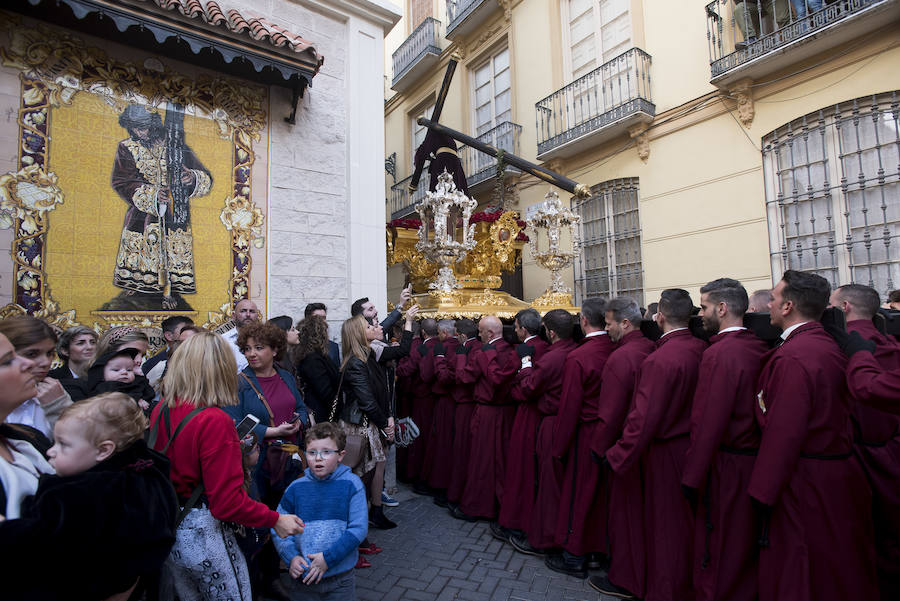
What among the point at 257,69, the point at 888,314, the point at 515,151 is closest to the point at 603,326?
the point at 888,314

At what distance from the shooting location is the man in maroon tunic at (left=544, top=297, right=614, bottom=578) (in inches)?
143

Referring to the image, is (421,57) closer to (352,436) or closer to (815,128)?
(815,128)

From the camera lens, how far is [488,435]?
4.81 m

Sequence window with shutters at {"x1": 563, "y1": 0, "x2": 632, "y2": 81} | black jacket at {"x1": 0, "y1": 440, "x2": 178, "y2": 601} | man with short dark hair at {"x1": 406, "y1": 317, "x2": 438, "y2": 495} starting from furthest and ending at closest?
window with shutters at {"x1": 563, "y1": 0, "x2": 632, "y2": 81}, man with short dark hair at {"x1": 406, "y1": 317, "x2": 438, "y2": 495}, black jacket at {"x1": 0, "y1": 440, "x2": 178, "y2": 601}

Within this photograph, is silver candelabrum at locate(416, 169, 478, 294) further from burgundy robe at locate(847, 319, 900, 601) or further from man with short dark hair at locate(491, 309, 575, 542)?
burgundy robe at locate(847, 319, 900, 601)

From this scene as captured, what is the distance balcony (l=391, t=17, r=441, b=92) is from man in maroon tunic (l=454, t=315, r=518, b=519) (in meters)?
12.0

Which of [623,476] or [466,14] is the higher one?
[466,14]

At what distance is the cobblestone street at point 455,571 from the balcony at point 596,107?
7.79m

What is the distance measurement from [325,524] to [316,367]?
5.92 feet

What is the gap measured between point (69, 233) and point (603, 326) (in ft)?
17.0

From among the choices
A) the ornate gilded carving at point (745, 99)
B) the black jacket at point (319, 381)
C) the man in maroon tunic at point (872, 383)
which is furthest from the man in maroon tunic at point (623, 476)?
the ornate gilded carving at point (745, 99)

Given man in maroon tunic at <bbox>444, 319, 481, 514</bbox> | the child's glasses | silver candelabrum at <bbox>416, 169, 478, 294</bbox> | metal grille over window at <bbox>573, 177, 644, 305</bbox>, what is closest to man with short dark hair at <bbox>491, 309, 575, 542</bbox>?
man in maroon tunic at <bbox>444, 319, 481, 514</bbox>

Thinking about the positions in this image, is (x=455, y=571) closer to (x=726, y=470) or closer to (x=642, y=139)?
(x=726, y=470)

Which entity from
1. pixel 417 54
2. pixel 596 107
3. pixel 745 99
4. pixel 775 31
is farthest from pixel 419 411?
pixel 417 54
